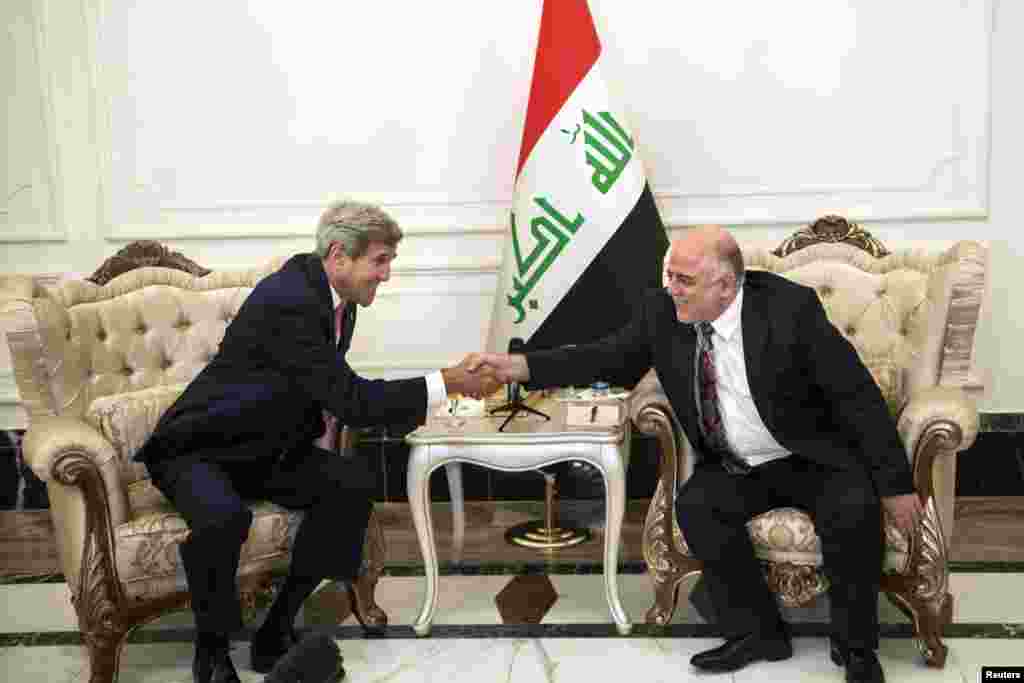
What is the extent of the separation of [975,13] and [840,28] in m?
0.49

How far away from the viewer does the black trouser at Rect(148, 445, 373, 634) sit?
109 inches

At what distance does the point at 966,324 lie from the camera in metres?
3.11

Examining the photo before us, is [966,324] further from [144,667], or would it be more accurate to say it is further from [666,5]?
[144,667]

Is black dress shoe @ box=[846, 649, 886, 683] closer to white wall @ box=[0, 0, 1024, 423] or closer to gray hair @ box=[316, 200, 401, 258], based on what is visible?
gray hair @ box=[316, 200, 401, 258]

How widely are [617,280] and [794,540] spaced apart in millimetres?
1287

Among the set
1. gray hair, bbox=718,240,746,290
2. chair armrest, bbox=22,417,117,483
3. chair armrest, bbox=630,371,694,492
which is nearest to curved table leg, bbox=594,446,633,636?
chair armrest, bbox=630,371,694,492

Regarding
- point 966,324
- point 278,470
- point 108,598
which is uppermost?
point 966,324

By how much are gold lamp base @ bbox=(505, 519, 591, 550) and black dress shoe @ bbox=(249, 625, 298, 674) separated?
44.2 inches

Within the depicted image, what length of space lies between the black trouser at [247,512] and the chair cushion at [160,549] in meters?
0.06

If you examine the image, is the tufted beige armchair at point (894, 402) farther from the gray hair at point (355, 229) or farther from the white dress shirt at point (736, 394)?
the gray hair at point (355, 229)

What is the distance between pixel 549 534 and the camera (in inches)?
155

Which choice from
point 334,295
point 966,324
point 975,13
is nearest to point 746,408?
point 966,324

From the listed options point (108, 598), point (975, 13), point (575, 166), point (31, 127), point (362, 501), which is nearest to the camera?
point (108, 598)

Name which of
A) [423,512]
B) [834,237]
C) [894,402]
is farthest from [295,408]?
[834,237]
